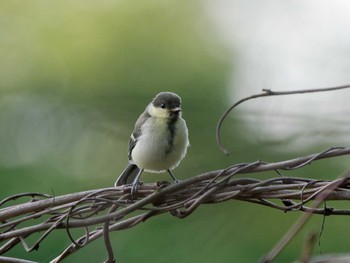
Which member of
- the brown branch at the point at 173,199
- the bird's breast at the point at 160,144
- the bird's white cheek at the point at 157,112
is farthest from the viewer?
the bird's white cheek at the point at 157,112

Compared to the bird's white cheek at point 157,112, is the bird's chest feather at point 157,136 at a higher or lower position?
lower

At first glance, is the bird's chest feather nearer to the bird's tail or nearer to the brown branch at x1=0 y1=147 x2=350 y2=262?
the bird's tail

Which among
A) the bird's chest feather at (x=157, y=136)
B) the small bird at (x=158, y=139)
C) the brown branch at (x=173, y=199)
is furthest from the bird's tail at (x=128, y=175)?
the brown branch at (x=173, y=199)

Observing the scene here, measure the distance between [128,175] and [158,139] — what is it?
203 millimetres

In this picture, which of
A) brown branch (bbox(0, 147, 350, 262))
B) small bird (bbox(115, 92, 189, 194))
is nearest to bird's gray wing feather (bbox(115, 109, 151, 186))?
small bird (bbox(115, 92, 189, 194))

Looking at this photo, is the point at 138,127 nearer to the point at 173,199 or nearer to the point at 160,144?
the point at 160,144

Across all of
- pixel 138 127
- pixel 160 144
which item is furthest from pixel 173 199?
pixel 138 127

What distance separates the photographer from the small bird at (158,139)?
7.53 feet

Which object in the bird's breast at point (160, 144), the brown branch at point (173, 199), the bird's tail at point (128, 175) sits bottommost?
the bird's tail at point (128, 175)

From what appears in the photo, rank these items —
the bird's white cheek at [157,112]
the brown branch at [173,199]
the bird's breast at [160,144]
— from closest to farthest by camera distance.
A: the brown branch at [173,199], the bird's breast at [160,144], the bird's white cheek at [157,112]

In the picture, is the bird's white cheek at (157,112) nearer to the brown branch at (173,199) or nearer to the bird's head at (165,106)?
the bird's head at (165,106)

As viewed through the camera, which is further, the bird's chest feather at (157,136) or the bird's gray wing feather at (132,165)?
the bird's gray wing feather at (132,165)

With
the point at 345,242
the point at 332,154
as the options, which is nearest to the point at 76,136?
the point at 345,242

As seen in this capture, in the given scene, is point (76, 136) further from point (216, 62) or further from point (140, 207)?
point (140, 207)
